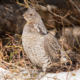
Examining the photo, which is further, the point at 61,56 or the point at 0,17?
the point at 0,17

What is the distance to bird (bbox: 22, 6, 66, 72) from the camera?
125cm

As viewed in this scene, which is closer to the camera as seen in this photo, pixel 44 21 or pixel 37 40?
pixel 37 40

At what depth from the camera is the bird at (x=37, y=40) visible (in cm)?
125

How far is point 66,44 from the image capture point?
216 centimetres

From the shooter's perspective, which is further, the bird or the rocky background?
the rocky background

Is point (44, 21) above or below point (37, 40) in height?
above

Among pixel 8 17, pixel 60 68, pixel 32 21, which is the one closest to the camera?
pixel 32 21

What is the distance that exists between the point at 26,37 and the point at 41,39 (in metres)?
0.17

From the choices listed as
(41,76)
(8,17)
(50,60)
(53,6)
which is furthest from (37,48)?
(8,17)

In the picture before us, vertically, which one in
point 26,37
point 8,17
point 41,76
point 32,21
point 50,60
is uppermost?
point 8,17

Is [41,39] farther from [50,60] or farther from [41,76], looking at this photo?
[41,76]

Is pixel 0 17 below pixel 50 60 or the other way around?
the other way around

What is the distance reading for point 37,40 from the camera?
1.28 meters

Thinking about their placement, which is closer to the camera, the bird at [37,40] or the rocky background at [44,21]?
the bird at [37,40]
